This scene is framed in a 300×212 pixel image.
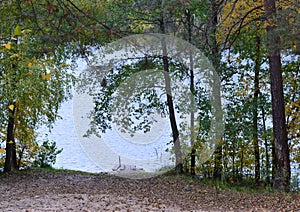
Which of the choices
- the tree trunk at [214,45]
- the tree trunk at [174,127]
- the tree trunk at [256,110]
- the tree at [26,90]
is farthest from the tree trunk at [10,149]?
the tree trunk at [256,110]

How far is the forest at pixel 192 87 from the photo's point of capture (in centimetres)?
691

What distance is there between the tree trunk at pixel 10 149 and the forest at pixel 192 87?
0.03 m

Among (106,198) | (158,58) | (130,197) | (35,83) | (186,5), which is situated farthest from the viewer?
(158,58)

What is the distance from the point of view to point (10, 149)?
29.3 ft

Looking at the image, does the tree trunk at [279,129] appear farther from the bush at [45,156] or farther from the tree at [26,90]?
the bush at [45,156]

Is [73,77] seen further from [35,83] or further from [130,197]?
[130,197]

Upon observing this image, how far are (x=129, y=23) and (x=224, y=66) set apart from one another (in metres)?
2.17

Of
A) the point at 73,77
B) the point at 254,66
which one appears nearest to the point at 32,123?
the point at 73,77

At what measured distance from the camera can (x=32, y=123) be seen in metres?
8.21

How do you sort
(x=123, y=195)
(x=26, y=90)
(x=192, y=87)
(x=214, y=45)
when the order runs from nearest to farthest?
(x=123, y=195) → (x=26, y=90) → (x=214, y=45) → (x=192, y=87)

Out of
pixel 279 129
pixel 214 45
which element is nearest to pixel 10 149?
pixel 214 45

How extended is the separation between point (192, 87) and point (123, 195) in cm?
284

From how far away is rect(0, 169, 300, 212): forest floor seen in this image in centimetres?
489

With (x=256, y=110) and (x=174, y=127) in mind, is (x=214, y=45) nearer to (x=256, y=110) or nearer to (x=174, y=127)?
(x=256, y=110)
